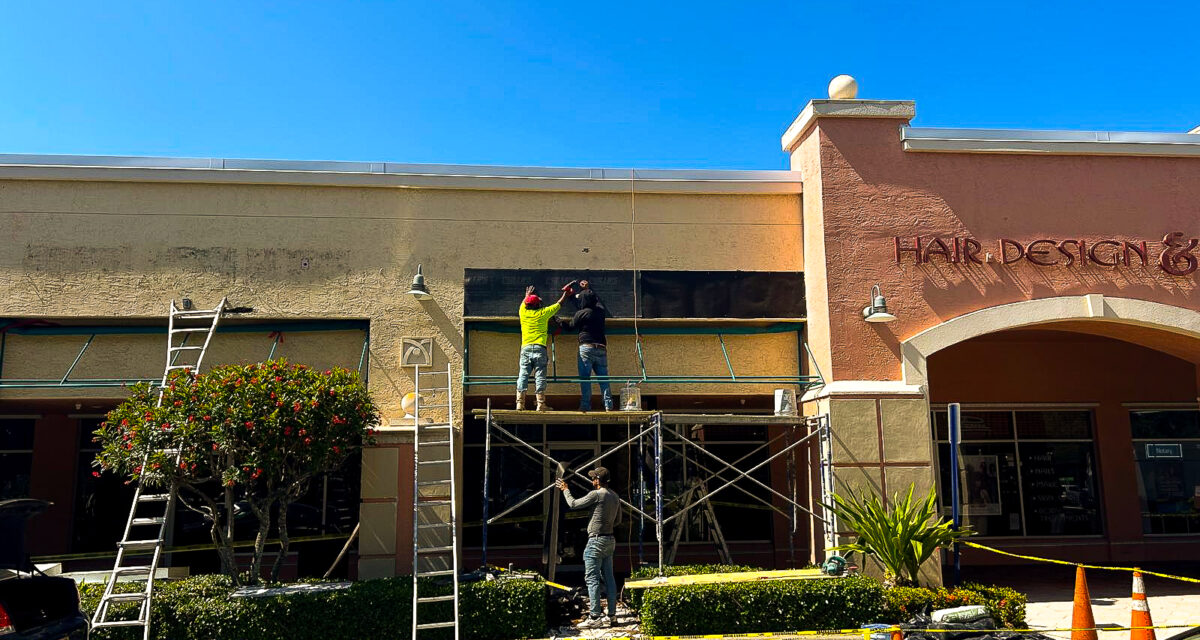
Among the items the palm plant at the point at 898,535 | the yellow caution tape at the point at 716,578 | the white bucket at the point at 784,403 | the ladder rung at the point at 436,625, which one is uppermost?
the white bucket at the point at 784,403

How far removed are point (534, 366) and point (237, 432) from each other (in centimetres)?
391

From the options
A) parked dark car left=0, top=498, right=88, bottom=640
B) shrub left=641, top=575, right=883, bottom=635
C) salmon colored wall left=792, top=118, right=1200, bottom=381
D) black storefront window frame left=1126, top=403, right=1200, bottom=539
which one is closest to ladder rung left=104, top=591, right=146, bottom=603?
parked dark car left=0, top=498, right=88, bottom=640

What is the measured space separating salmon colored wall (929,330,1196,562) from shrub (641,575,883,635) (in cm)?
706

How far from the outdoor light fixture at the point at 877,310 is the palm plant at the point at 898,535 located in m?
2.33

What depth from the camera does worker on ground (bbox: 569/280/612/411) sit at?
1232 cm

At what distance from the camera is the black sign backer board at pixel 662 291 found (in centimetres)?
1288

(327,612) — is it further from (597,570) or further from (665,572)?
(665,572)

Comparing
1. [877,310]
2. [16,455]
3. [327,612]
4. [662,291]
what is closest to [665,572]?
[327,612]

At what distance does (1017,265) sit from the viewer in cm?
1272

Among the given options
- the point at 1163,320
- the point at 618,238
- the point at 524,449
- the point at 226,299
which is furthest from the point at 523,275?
the point at 1163,320

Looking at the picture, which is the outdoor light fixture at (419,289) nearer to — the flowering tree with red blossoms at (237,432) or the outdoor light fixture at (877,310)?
the flowering tree with red blossoms at (237,432)

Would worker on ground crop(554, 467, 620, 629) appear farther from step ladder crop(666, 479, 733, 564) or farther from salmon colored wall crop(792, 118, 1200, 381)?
salmon colored wall crop(792, 118, 1200, 381)

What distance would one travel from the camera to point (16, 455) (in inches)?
590

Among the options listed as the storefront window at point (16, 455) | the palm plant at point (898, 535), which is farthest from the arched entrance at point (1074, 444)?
the storefront window at point (16, 455)
